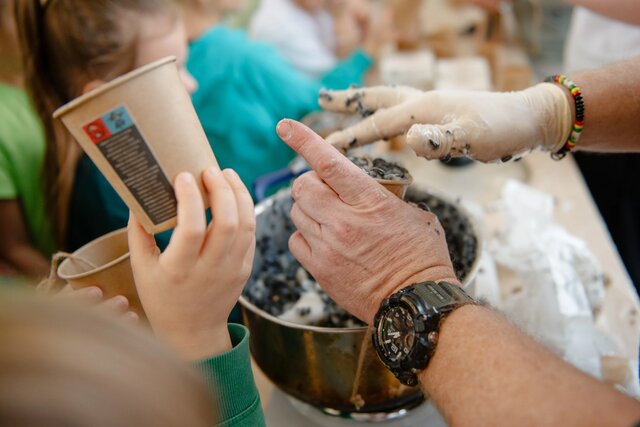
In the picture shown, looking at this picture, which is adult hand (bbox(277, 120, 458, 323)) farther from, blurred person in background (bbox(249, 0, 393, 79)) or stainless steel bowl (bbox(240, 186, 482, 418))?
blurred person in background (bbox(249, 0, 393, 79))

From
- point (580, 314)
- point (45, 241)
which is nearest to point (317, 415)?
point (580, 314)

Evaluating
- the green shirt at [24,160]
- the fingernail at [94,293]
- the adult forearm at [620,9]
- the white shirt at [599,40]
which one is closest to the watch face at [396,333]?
the fingernail at [94,293]

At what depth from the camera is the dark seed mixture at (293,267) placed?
88 cm

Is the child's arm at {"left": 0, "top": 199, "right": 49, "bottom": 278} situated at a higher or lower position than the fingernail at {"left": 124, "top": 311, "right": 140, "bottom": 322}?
lower

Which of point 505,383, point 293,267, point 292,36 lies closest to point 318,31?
point 292,36

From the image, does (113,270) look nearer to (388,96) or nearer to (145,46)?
(388,96)

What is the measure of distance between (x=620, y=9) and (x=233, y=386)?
109cm

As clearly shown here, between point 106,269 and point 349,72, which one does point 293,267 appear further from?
point 349,72

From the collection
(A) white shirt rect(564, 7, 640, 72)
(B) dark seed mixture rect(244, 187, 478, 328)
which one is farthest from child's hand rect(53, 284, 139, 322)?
(A) white shirt rect(564, 7, 640, 72)

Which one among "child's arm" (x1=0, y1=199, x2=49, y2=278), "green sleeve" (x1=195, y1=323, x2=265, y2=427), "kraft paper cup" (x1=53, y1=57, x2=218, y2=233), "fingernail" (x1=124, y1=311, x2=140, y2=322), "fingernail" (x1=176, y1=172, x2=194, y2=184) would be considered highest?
"kraft paper cup" (x1=53, y1=57, x2=218, y2=233)

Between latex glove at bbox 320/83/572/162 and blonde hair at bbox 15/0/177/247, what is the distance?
23.9 inches

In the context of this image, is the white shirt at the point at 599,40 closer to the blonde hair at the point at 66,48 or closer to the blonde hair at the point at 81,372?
the blonde hair at the point at 66,48

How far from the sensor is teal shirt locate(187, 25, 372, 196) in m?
1.57

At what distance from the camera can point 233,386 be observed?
0.65 metres
